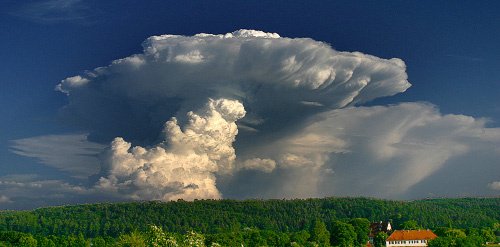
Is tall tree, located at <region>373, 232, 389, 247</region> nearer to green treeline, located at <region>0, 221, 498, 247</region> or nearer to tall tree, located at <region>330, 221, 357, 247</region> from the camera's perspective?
green treeline, located at <region>0, 221, 498, 247</region>

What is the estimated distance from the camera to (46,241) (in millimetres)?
150375

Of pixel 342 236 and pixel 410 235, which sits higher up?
pixel 410 235

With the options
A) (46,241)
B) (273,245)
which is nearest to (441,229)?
(273,245)

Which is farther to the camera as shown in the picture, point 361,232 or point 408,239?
point 408,239

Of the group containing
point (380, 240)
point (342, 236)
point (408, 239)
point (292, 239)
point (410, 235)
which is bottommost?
point (292, 239)

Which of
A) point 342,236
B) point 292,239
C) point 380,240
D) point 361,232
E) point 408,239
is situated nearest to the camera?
point 342,236

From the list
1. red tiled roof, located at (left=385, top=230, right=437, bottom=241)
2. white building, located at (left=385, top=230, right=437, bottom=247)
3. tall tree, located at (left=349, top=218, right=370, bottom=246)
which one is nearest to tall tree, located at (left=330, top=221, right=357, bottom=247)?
tall tree, located at (left=349, top=218, right=370, bottom=246)

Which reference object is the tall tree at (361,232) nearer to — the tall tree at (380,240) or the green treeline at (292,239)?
the green treeline at (292,239)

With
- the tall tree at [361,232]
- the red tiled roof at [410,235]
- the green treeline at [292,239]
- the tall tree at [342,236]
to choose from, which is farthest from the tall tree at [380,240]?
the tall tree at [342,236]

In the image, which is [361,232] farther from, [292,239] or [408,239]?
[292,239]

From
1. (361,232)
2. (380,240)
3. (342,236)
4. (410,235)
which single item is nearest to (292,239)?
(342,236)

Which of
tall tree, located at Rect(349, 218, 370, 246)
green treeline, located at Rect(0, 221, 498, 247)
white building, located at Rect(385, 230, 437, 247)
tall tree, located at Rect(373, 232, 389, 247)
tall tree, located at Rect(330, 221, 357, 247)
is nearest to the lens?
green treeline, located at Rect(0, 221, 498, 247)

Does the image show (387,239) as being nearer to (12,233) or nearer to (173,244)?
(12,233)

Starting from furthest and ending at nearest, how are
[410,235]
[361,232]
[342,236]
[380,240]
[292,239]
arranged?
[410,235], [380,240], [361,232], [292,239], [342,236]
